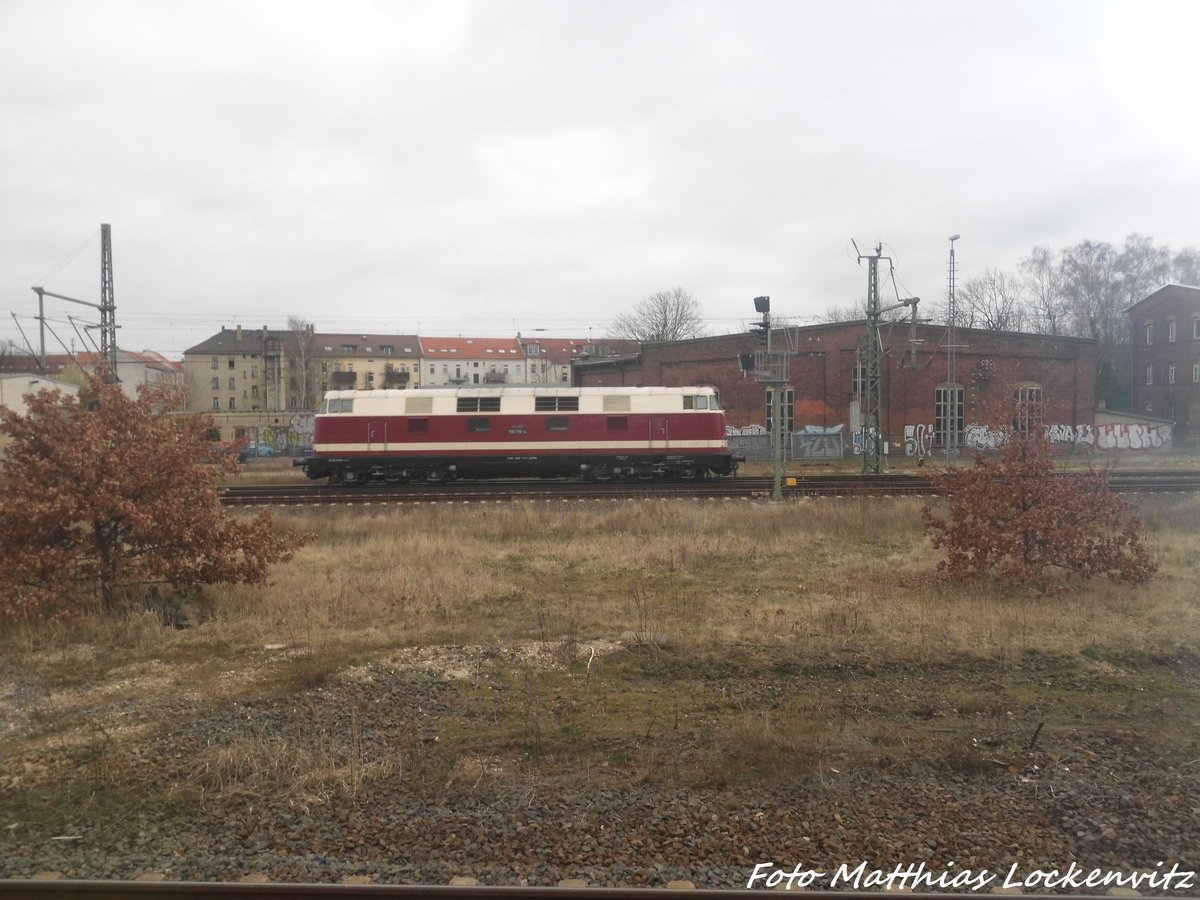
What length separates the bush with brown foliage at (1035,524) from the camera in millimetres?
10688

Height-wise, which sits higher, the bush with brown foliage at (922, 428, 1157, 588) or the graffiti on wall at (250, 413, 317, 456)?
the graffiti on wall at (250, 413, 317, 456)

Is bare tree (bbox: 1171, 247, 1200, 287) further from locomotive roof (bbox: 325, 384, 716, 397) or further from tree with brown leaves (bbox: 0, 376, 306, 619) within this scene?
tree with brown leaves (bbox: 0, 376, 306, 619)

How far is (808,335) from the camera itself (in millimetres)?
45125

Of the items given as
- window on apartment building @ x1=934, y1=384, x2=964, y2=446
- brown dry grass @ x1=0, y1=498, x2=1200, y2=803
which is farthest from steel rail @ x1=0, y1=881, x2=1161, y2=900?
window on apartment building @ x1=934, y1=384, x2=964, y2=446

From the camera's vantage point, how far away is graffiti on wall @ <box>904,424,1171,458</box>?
43844mm

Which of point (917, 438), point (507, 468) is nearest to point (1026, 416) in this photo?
point (507, 468)

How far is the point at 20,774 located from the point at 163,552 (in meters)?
4.43

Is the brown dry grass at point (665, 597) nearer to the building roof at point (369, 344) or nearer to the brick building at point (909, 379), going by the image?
the brick building at point (909, 379)

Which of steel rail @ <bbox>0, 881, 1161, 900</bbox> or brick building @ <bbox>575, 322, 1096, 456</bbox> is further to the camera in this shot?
brick building @ <bbox>575, 322, 1096, 456</bbox>

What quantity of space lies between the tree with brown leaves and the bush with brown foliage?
29.3 ft

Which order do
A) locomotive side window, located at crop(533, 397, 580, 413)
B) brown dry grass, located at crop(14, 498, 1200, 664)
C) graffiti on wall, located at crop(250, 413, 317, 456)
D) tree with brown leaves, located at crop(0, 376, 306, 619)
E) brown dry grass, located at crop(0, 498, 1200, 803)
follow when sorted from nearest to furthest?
brown dry grass, located at crop(0, 498, 1200, 803), brown dry grass, located at crop(14, 498, 1200, 664), tree with brown leaves, located at crop(0, 376, 306, 619), locomotive side window, located at crop(533, 397, 580, 413), graffiti on wall, located at crop(250, 413, 317, 456)

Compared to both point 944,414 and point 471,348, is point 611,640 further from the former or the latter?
point 471,348

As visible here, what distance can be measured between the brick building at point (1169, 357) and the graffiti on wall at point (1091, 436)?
235 centimetres

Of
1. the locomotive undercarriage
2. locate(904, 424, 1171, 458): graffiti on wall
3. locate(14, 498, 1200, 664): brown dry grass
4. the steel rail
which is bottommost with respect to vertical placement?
the steel rail
